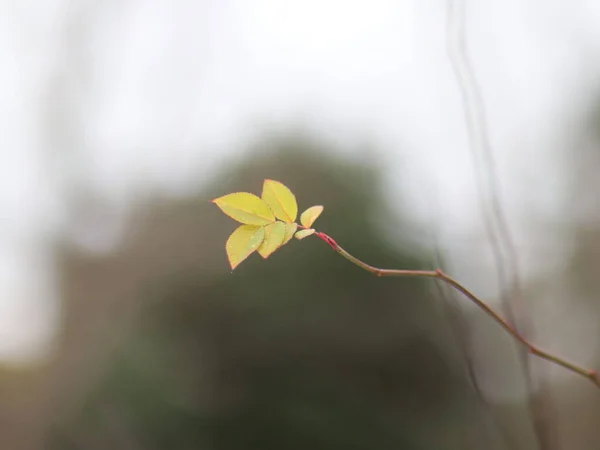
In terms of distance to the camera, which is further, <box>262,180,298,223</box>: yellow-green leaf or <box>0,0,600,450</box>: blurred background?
<box>0,0,600,450</box>: blurred background

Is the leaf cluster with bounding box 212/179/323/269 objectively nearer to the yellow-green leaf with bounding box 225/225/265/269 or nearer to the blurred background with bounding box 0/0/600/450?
the yellow-green leaf with bounding box 225/225/265/269

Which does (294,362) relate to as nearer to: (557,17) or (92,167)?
(92,167)

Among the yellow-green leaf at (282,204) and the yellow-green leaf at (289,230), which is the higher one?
the yellow-green leaf at (282,204)

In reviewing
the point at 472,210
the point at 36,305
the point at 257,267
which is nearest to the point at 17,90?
the point at 36,305

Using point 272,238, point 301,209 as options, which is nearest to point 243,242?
point 272,238

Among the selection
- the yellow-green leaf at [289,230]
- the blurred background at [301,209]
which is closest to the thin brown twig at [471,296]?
the yellow-green leaf at [289,230]

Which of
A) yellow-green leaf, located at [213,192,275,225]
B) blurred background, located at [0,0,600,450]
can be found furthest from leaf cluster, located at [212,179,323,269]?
blurred background, located at [0,0,600,450]

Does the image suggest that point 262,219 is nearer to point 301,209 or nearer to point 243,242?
point 243,242

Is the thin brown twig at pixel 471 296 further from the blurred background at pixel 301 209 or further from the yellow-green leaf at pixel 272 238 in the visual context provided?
the blurred background at pixel 301 209
